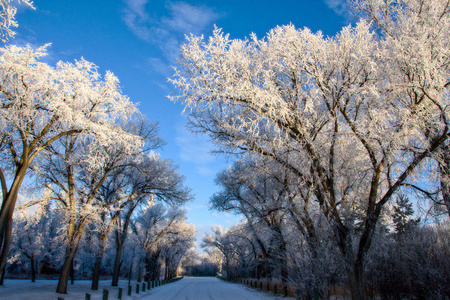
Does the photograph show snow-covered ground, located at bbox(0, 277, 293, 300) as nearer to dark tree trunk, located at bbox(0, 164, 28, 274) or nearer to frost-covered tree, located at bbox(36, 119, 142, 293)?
frost-covered tree, located at bbox(36, 119, 142, 293)

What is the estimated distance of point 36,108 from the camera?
1093cm

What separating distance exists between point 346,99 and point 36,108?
1194 centimetres

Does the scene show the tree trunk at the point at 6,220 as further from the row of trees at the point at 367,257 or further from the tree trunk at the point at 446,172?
the tree trunk at the point at 446,172

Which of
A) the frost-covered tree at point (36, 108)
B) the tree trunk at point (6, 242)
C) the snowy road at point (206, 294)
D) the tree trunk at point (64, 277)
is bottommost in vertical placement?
the snowy road at point (206, 294)

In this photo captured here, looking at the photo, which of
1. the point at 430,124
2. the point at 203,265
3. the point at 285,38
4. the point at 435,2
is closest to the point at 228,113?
the point at 285,38

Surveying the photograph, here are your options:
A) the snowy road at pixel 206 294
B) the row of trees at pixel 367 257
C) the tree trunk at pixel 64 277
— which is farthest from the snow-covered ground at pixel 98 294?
the row of trees at pixel 367 257

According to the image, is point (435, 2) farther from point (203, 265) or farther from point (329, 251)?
point (203, 265)

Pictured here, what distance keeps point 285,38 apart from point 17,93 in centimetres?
1034

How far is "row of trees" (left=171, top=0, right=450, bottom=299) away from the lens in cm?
807

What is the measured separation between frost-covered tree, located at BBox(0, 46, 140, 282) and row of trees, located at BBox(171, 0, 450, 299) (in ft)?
18.5

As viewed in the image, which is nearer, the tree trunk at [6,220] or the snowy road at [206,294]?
the tree trunk at [6,220]

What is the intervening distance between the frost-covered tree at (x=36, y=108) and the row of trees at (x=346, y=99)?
5.64 metres

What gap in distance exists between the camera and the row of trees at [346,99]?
26.5ft

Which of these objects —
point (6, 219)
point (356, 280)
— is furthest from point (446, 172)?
point (6, 219)
